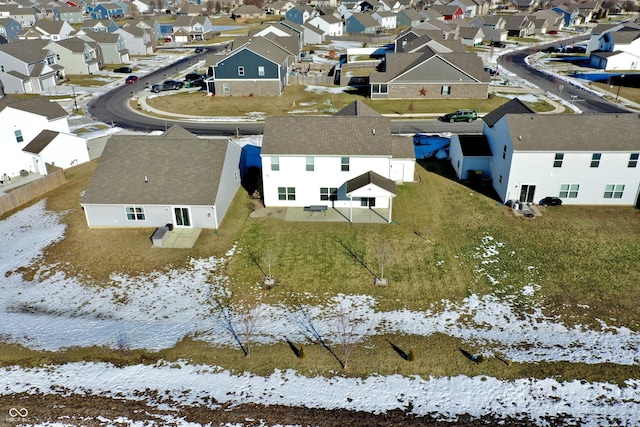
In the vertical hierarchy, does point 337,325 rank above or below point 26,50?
below

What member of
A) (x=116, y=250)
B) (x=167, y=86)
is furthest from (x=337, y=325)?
(x=167, y=86)

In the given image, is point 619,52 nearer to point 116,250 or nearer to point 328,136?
point 328,136

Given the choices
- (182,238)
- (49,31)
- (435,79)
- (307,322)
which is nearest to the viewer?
(307,322)

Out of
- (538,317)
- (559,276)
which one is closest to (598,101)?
(559,276)

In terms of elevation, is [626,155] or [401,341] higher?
[626,155]

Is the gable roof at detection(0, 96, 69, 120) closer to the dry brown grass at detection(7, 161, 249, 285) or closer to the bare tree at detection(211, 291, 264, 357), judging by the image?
the dry brown grass at detection(7, 161, 249, 285)

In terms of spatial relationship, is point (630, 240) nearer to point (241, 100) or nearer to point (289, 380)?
point (289, 380)

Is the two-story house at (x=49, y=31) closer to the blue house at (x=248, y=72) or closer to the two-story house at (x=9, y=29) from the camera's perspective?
the two-story house at (x=9, y=29)
